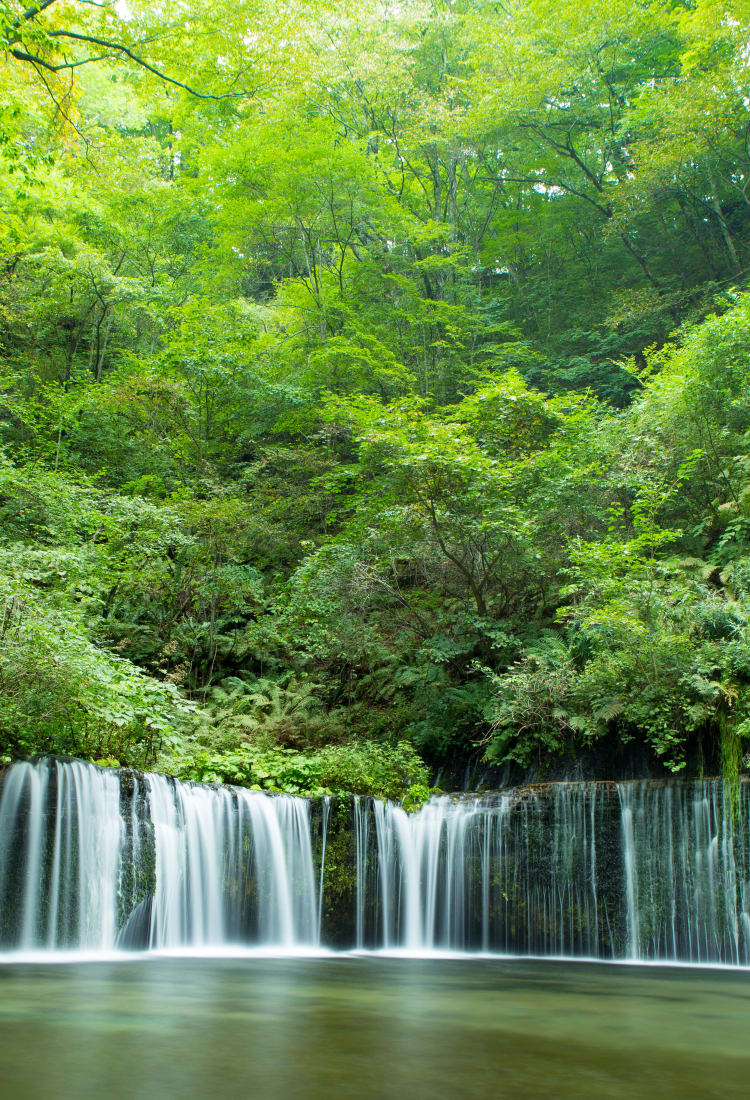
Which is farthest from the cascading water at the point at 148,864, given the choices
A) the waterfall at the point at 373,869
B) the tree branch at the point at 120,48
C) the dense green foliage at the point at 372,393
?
the tree branch at the point at 120,48

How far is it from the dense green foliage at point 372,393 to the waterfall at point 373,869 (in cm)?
86

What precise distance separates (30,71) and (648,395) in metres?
12.2

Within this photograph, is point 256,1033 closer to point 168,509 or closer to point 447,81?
point 168,509

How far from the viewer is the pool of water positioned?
358 centimetres

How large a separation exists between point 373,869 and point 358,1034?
19.1ft

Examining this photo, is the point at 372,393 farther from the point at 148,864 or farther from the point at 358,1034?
the point at 358,1034

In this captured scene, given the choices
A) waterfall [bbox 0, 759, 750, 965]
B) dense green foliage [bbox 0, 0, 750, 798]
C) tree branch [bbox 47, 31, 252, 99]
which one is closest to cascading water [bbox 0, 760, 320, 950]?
waterfall [bbox 0, 759, 750, 965]

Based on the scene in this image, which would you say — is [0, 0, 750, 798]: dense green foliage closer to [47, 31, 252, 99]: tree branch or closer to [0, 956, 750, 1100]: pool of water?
[47, 31, 252, 99]: tree branch

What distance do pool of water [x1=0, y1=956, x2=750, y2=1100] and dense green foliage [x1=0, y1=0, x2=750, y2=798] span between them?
3.53 metres

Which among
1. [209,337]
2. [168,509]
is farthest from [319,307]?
[168,509]

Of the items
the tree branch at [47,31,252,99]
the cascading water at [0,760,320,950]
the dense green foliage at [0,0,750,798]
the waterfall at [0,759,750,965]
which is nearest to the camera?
the cascading water at [0,760,320,950]

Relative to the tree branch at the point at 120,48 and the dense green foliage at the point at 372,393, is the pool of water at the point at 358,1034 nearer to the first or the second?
the dense green foliage at the point at 372,393

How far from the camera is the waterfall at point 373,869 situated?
837 centimetres

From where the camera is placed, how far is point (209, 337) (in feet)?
61.9
